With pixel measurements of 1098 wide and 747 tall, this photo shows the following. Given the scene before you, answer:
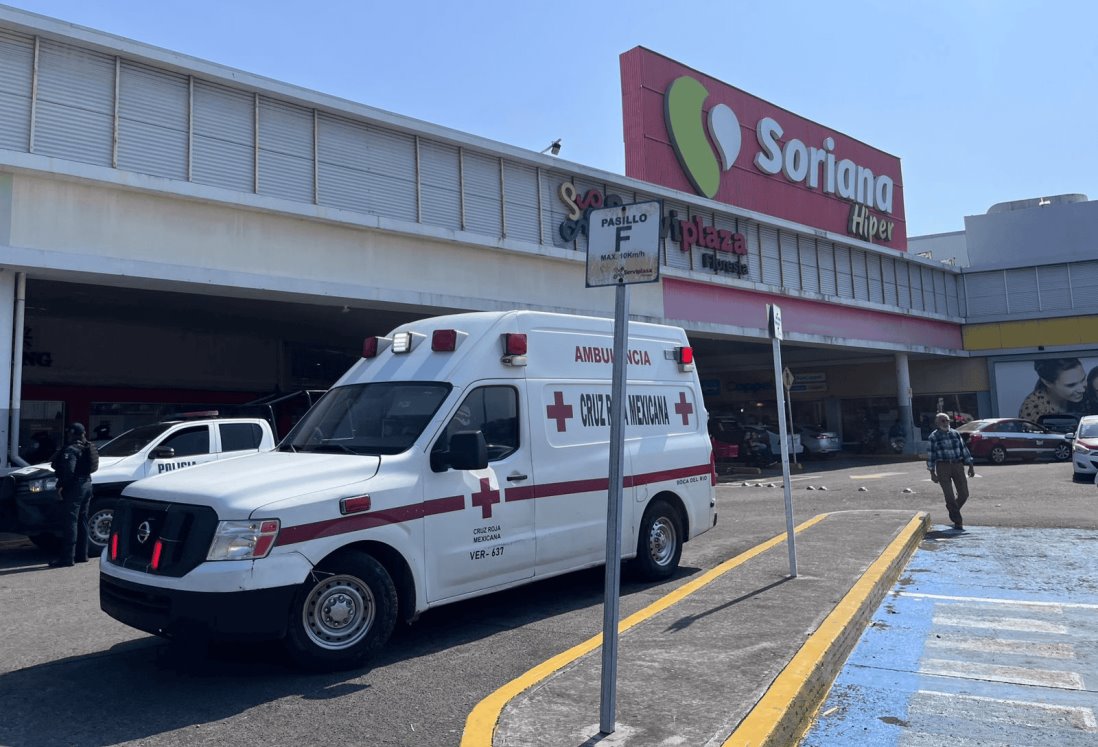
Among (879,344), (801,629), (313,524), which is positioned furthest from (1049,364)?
(313,524)

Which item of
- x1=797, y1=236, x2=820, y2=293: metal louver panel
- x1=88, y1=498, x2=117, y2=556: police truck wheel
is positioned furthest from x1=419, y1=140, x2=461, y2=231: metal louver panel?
x1=797, y1=236, x2=820, y2=293: metal louver panel

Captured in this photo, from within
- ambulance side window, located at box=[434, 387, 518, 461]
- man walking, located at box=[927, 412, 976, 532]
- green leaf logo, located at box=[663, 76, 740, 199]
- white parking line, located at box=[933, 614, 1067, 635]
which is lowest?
white parking line, located at box=[933, 614, 1067, 635]

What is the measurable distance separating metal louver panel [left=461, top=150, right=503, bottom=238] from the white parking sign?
13410mm

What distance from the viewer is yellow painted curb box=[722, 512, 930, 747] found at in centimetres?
387

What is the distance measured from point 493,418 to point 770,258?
70.0 feet

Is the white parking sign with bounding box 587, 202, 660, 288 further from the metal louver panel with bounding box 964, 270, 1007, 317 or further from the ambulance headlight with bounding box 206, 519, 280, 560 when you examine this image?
Result: the metal louver panel with bounding box 964, 270, 1007, 317

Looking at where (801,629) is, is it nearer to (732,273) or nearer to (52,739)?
(52,739)

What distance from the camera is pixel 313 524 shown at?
5.01 meters

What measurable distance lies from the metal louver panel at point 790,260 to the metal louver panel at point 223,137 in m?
17.8

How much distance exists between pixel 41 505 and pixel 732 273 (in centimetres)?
1891

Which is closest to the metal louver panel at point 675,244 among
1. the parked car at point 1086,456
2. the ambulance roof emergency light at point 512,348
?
the parked car at point 1086,456

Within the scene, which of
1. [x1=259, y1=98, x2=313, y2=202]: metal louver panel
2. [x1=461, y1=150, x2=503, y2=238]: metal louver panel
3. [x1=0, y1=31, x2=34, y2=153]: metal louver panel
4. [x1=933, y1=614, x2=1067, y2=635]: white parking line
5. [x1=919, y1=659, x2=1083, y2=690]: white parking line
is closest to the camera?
[x1=919, y1=659, x2=1083, y2=690]: white parking line

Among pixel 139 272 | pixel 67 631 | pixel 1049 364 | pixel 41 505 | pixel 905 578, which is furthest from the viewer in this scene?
pixel 1049 364

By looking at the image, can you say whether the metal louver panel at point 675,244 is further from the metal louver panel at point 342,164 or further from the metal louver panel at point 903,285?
the metal louver panel at point 903,285
